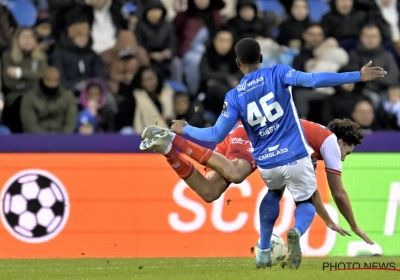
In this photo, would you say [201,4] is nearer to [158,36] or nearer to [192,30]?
[192,30]

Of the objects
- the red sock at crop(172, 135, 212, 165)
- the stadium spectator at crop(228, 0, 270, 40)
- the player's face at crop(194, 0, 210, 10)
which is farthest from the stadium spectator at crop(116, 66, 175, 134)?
the red sock at crop(172, 135, 212, 165)

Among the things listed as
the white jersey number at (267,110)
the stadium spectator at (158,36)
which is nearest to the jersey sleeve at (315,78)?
the white jersey number at (267,110)

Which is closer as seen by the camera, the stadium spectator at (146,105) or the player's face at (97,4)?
the stadium spectator at (146,105)

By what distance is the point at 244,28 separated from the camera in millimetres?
16359

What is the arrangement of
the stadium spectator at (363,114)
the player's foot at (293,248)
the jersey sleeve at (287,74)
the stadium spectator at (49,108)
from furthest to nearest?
the stadium spectator at (363,114)
the stadium spectator at (49,108)
the jersey sleeve at (287,74)
the player's foot at (293,248)

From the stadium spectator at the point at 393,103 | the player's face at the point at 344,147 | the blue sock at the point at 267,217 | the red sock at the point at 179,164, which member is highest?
the stadium spectator at the point at 393,103

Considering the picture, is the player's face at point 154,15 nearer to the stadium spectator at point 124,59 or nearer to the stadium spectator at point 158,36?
the stadium spectator at point 158,36

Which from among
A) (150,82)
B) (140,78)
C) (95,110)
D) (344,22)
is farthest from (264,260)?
(344,22)

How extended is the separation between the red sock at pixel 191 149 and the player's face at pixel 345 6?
24.0 feet

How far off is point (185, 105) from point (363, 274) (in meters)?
6.77

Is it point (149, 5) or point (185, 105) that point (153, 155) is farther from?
point (149, 5)

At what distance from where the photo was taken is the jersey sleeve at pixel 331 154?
10.2 metres

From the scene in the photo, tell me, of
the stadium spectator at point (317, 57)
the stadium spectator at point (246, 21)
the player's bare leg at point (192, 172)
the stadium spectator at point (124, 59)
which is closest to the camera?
the player's bare leg at point (192, 172)

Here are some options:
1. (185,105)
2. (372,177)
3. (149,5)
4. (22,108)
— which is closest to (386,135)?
(372,177)
